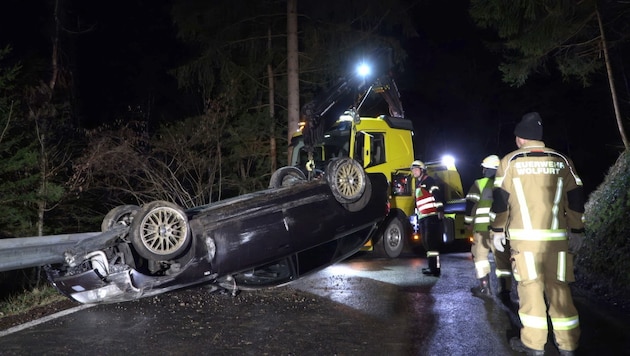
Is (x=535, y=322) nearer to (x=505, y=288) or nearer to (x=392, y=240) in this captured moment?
(x=505, y=288)

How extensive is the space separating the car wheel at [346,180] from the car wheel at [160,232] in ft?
6.67

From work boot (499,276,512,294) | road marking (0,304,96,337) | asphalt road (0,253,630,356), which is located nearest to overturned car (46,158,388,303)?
asphalt road (0,253,630,356)

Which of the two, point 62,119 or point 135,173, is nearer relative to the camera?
point 135,173

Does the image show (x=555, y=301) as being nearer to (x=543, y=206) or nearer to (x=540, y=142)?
(x=543, y=206)

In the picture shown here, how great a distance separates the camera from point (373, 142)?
382 inches

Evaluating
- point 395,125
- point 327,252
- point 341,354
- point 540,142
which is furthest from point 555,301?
point 395,125

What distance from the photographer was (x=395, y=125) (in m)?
10.1

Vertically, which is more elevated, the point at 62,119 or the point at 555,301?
the point at 62,119

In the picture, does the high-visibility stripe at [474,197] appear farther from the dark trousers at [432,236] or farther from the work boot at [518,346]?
the work boot at [518,346]

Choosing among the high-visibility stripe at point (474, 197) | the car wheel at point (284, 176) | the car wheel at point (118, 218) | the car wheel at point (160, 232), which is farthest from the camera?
the car wheel at point (284, 176)

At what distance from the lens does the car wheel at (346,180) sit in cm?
629

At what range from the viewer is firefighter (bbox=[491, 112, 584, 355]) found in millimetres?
3877

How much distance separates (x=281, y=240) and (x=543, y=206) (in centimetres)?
275

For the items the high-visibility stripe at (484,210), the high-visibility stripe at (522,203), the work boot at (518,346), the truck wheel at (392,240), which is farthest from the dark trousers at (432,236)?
the high-visibility stripe at (522,203)
